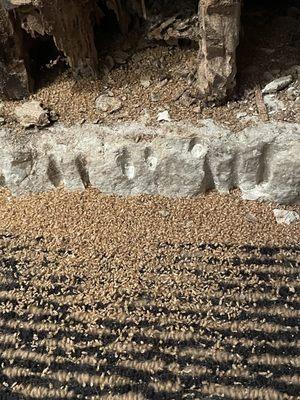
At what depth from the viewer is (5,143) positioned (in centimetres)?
141

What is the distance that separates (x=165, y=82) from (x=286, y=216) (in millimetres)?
447

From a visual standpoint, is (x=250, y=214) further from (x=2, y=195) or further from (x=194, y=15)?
(x=2, y=195)

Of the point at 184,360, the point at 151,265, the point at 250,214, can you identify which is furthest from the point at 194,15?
the point at 184,360

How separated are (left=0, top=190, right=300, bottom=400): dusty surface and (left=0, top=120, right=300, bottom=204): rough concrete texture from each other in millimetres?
41

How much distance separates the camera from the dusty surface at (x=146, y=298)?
1.13m

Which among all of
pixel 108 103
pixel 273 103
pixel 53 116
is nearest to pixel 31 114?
pixel 53 116

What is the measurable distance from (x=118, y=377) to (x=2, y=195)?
1.94 ft

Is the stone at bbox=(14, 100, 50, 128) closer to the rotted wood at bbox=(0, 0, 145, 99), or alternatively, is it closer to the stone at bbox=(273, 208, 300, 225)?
the rotted wood at bbox=(0, 0, 145, 99)

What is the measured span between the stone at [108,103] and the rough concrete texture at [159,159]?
0.17 feet

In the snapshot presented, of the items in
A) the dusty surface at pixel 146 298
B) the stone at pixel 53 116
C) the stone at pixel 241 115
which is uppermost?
the stone at pixel 53 116

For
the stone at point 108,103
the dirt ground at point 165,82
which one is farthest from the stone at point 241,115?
the stone at point 108,103

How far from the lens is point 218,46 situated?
1286mm

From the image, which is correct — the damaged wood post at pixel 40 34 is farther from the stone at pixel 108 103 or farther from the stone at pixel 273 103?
the stone at pixel 273 103

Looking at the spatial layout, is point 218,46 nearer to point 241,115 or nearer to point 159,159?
point 241,115
